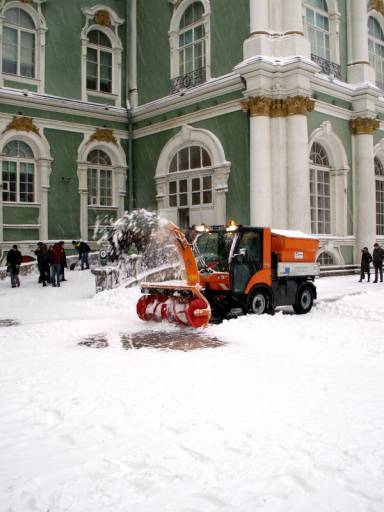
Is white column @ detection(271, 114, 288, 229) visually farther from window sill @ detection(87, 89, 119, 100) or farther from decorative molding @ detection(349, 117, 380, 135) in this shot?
window sill @ detection(87, 89, 119, 100)

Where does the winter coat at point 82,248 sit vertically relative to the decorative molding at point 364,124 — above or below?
below

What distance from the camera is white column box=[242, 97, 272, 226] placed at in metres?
17.6

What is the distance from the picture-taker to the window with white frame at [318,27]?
19922 mm

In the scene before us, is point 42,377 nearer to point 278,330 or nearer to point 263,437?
point 263,437

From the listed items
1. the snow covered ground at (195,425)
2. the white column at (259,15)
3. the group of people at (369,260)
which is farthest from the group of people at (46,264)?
the group of people at (369,260)

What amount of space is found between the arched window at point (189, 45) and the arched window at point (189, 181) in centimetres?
271

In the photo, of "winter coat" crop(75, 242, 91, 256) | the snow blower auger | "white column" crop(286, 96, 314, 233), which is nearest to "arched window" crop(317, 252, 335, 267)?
"white column" crop(286, 96, 314, 233)

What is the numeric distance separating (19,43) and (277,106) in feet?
34.0

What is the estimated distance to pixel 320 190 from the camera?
2025 centimetres

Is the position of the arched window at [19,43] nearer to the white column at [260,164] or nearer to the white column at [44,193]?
the white column at [44,193]

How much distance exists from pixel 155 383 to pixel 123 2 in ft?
69.9

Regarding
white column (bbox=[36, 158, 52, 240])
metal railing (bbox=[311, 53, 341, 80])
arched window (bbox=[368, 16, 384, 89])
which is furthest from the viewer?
arched window (bbox=[368, 16, 384, 89])

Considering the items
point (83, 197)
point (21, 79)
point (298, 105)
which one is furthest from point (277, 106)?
point (21, 79)

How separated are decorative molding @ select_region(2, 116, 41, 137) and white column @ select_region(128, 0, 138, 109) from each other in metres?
4.46
